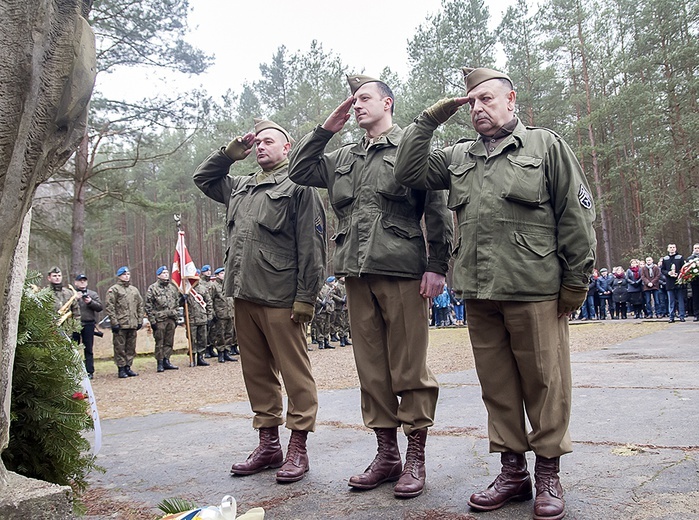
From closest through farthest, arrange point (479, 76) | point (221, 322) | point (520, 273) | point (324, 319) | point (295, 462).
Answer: point (520, 273) < point (479, 76) < point (295, 462) < point (221, 322) < point (324, 319)

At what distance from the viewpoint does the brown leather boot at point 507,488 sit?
2572 millimetres

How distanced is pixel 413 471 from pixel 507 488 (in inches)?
18.0

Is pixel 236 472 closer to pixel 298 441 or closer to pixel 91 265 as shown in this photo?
pixel 298 441

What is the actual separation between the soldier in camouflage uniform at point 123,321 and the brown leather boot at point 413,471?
933cm

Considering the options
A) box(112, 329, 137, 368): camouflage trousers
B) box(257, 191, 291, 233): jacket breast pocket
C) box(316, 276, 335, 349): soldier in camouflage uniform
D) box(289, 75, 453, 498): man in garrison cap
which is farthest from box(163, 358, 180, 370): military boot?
box(289, 75, 453, 498): man in garrison cap

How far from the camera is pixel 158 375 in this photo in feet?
36.1

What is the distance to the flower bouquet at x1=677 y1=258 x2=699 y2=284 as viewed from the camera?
14273 mm

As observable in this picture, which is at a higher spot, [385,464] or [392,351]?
[392,351]

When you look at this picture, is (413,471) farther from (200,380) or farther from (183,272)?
(183,272)

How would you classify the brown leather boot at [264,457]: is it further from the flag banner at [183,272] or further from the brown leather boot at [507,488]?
the flag banner at [183,272]

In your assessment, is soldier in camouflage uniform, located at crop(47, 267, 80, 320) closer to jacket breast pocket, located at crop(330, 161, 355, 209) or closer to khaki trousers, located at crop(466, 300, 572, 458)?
jacket breast pocket, located at crop(330, 161, 355, 209)

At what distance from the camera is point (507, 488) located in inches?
105

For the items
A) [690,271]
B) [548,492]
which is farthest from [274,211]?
[690,271]

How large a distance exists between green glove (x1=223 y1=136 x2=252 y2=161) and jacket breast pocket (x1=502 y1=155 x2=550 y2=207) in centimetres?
187
